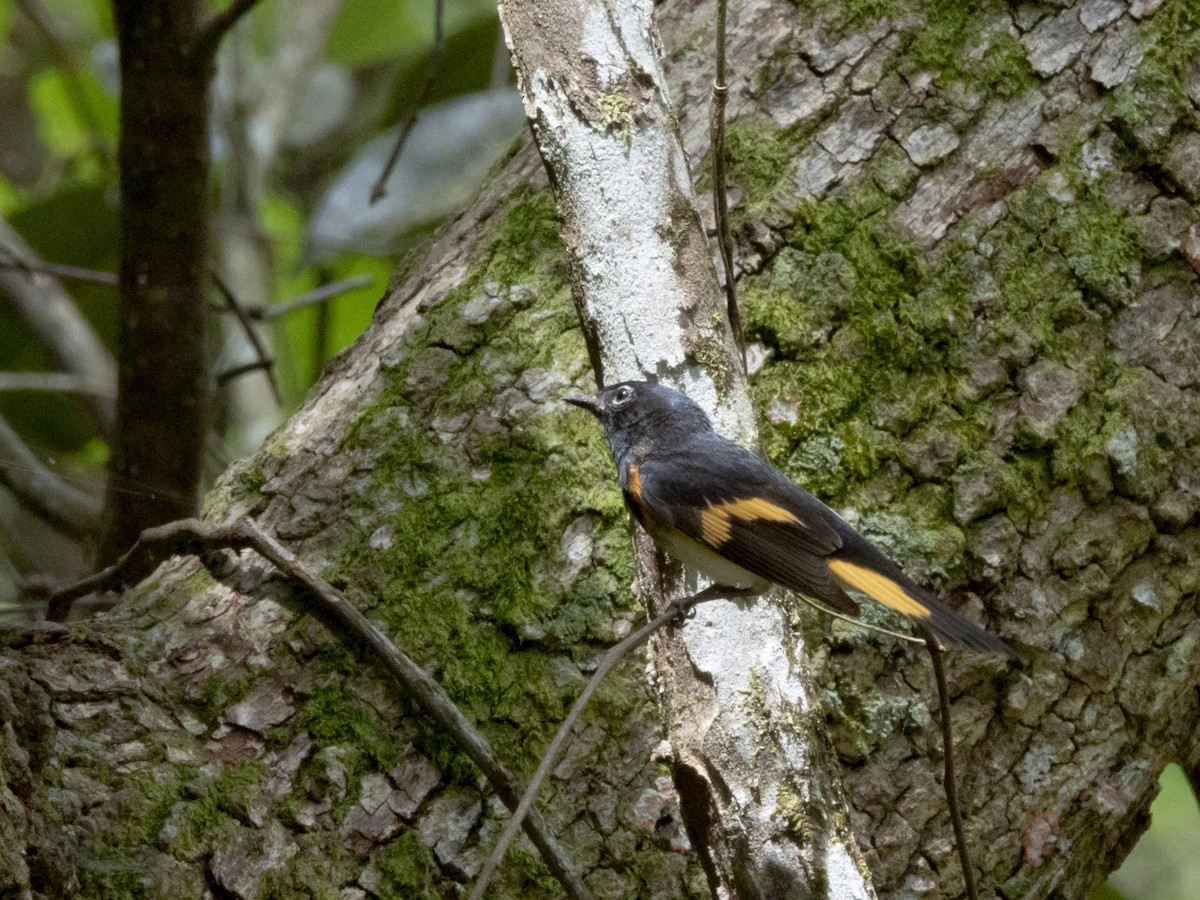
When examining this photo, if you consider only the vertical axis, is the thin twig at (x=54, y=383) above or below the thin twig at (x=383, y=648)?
above

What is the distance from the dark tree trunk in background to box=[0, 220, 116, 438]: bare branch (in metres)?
1.14

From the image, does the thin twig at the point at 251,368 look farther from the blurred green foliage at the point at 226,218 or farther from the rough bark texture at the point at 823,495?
the rough bark texture at the point at 823,495

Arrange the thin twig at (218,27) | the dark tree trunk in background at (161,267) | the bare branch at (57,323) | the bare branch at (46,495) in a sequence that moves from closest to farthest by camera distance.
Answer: the thin twig at (218,27) < the dark tree trunk in background at (161,267) < the bare branch at (46,495) < the bare branch at (57,323)

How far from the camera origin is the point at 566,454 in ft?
7.48

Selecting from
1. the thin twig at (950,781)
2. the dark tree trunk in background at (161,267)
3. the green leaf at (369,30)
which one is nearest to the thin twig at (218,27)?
the dark tree trunk in background at (161,267)

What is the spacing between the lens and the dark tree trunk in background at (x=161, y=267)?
2988 mm

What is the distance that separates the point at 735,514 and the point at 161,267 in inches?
70.2

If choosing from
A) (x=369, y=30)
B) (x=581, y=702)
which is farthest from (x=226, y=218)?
(x=581, y=702)

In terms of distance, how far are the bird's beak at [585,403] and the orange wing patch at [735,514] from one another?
0.27 meters

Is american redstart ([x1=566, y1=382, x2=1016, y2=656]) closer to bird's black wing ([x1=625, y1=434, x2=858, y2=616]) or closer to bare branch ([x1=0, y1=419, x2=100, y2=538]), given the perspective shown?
bird's black wing ([x1=625, y1=434, x2=858, y2=616])

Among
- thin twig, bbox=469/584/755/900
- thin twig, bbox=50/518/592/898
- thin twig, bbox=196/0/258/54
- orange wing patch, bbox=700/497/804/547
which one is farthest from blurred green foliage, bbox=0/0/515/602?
thin twig, bbox=469/584/755/900

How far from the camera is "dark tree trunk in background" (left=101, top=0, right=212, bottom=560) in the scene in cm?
299

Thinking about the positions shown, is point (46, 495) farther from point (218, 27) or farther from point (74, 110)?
point (74, 110)

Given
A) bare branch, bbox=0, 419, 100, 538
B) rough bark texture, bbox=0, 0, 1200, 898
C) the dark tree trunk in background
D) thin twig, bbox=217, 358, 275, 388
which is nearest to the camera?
rough bark texture, bbox=0, 0, 1200, 898
